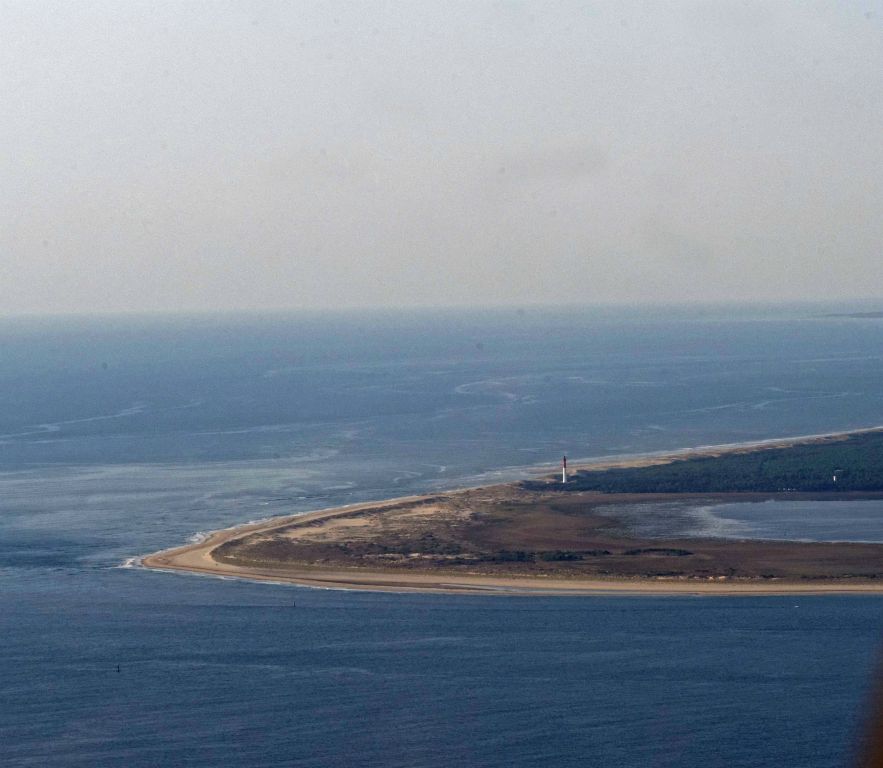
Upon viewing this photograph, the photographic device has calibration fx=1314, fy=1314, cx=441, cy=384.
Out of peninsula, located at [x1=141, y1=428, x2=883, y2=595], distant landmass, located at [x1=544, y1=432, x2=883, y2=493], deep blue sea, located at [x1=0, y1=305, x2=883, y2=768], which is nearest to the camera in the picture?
deep blue sea, located at [x1=0, y1=305, x2=883, y2=768]

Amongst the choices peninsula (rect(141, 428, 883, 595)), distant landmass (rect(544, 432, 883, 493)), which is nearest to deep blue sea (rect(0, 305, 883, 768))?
peninsula (rect(141, 428, 883, 595))

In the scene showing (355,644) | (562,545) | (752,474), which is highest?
(752,474)

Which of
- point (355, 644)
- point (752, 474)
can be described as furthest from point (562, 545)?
point (752, 474)

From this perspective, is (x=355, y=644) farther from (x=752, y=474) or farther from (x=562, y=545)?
(x=752, y=474)

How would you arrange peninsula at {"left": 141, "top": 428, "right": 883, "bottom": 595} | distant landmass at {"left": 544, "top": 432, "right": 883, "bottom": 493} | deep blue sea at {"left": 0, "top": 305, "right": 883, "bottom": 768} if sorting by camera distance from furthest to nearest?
1. distant landmass at {"left": 544, "top": 432, "right": 883, "bottom": 493}
2. peninsula at {"left": 141, "top": 428, "right": 883, "bottom": 595}
3. deep blue sea at {"left": 0, "top": 305, "right": 883, "bottom": 768}

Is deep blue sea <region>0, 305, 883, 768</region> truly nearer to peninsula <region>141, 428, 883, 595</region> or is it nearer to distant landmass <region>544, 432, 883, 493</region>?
peninsula <region>141, 428, 883, 595</region>

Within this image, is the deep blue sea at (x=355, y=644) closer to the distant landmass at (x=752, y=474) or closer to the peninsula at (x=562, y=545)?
the peninsula at (x=562, y=545)

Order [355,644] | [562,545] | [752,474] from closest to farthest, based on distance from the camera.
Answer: [355,644]
[562,545]
[752,474]

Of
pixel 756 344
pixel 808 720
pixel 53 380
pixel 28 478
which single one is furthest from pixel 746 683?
pixel 756 344

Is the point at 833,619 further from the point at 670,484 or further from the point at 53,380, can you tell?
the point at 53,380
